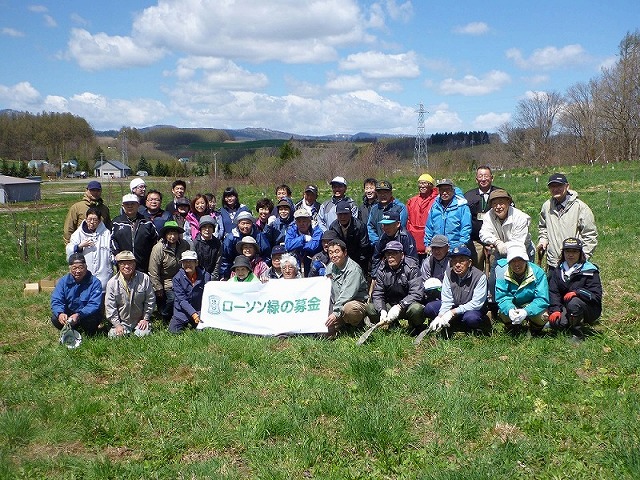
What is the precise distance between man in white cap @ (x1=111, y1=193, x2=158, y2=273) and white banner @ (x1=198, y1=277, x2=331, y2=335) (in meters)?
1.28

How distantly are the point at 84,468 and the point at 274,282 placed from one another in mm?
4221

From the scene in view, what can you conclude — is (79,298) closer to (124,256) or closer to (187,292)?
(124,256)

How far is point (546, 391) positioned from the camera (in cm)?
555

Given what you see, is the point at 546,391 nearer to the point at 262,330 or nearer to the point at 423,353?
the point at 423,353

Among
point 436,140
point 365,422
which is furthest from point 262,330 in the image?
point 436,140

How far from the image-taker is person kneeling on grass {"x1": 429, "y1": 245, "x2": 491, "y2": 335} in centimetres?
727

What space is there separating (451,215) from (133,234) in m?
5.11

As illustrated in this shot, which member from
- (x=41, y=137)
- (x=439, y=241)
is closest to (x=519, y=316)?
(x=439, y=241)

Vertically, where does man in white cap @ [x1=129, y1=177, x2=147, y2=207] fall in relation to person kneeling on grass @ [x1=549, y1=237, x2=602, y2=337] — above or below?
above

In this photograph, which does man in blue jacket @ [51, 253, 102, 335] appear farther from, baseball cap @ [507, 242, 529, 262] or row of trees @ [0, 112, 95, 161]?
row of trees @ [0, 112, 95, 161]

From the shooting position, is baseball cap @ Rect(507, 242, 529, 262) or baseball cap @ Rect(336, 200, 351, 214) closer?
baseball cap @ Rect(507, 242, 529, 262)

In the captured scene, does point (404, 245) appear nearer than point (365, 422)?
No

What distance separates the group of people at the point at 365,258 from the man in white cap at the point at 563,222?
0.02 m

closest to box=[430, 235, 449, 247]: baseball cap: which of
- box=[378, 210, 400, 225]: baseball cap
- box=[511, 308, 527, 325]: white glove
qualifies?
box=[378, 210, 400, 225]: baseball cap
